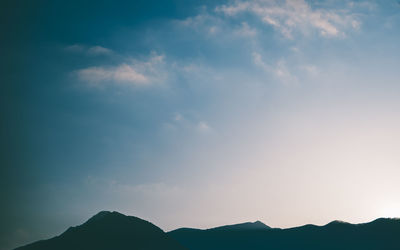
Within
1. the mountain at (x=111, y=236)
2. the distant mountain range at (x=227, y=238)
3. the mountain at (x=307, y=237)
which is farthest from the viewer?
the mountain at (x=111, y=236)

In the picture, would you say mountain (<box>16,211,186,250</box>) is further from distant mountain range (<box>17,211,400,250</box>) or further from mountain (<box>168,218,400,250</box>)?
mountain (<box>168,218,400,250</box>)

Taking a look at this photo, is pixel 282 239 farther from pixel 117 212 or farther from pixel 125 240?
pixel 117 212

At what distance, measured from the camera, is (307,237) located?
456ft

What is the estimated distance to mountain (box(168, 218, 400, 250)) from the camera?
121250 mm

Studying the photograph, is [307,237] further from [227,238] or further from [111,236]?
[111,236]

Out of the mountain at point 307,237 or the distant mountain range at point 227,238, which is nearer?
the mountain at point 307,237

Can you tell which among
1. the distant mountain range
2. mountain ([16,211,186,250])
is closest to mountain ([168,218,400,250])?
the distant mountain range

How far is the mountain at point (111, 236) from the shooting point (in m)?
133

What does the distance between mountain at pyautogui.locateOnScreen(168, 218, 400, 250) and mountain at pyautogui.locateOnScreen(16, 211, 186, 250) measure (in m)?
26.5

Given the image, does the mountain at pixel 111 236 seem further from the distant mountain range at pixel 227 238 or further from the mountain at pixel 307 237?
the mountain at pixel 307 237

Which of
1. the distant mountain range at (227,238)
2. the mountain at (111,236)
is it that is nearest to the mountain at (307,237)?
the distant mountain range at (227,238)

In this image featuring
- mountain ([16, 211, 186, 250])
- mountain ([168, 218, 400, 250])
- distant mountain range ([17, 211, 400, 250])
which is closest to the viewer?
mountain ([168, 218, 400, 250])

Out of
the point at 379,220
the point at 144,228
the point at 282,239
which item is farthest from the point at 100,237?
the point at 379,220

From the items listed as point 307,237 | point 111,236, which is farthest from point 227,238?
point 111,236
